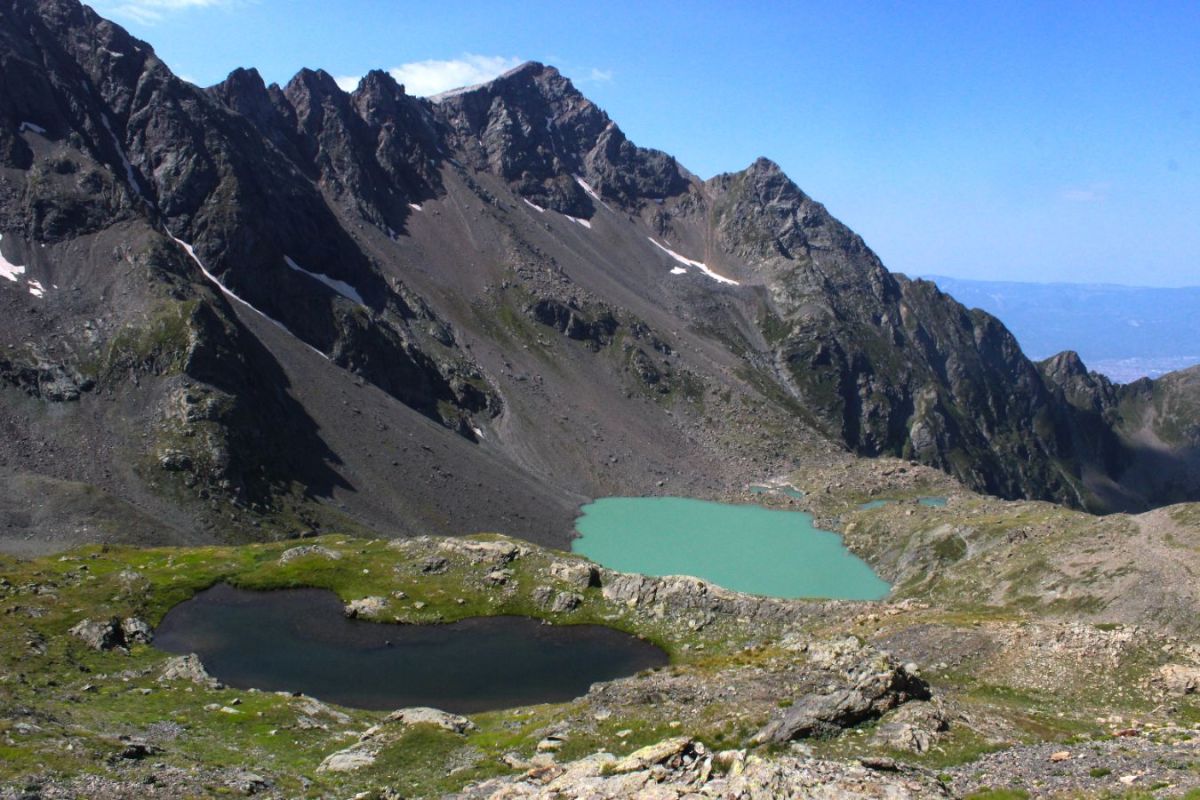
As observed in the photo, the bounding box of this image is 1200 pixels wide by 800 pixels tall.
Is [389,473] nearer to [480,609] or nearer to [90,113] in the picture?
[480,609]

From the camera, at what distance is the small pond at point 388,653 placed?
64.6 meters

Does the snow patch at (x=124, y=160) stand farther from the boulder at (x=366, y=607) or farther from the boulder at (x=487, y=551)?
the boulder at (x=366, y=607)

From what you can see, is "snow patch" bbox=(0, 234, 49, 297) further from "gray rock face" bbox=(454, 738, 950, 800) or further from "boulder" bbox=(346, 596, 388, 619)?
"gray rock face" bbox=(454, 738, 950, 800)

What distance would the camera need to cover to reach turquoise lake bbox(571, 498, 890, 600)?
12888cm

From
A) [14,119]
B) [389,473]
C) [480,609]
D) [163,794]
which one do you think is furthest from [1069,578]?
[14,119]

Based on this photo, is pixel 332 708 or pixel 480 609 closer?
pixel 332 708

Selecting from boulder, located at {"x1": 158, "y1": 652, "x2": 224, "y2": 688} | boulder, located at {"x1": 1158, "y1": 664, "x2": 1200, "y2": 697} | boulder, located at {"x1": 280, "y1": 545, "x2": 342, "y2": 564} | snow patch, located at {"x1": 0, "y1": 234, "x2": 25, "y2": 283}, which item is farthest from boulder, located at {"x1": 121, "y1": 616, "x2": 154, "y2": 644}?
snow patch, located at {"x1": 0, "y1": 234, "x2": 25, "y2": 283}

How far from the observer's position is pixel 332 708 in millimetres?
57156

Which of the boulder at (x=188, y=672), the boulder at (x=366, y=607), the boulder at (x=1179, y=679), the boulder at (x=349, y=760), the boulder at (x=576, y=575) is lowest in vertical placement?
the boulder at (x=188, y=672)

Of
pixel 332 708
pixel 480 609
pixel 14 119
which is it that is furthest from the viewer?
pixel 14 119

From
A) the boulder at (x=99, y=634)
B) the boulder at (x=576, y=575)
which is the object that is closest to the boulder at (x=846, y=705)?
the boulder at (x=576, y=575)

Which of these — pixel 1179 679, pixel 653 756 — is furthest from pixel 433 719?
pixel 1179 679

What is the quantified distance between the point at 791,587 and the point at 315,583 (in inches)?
2694

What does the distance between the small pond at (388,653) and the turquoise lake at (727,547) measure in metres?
50.9
